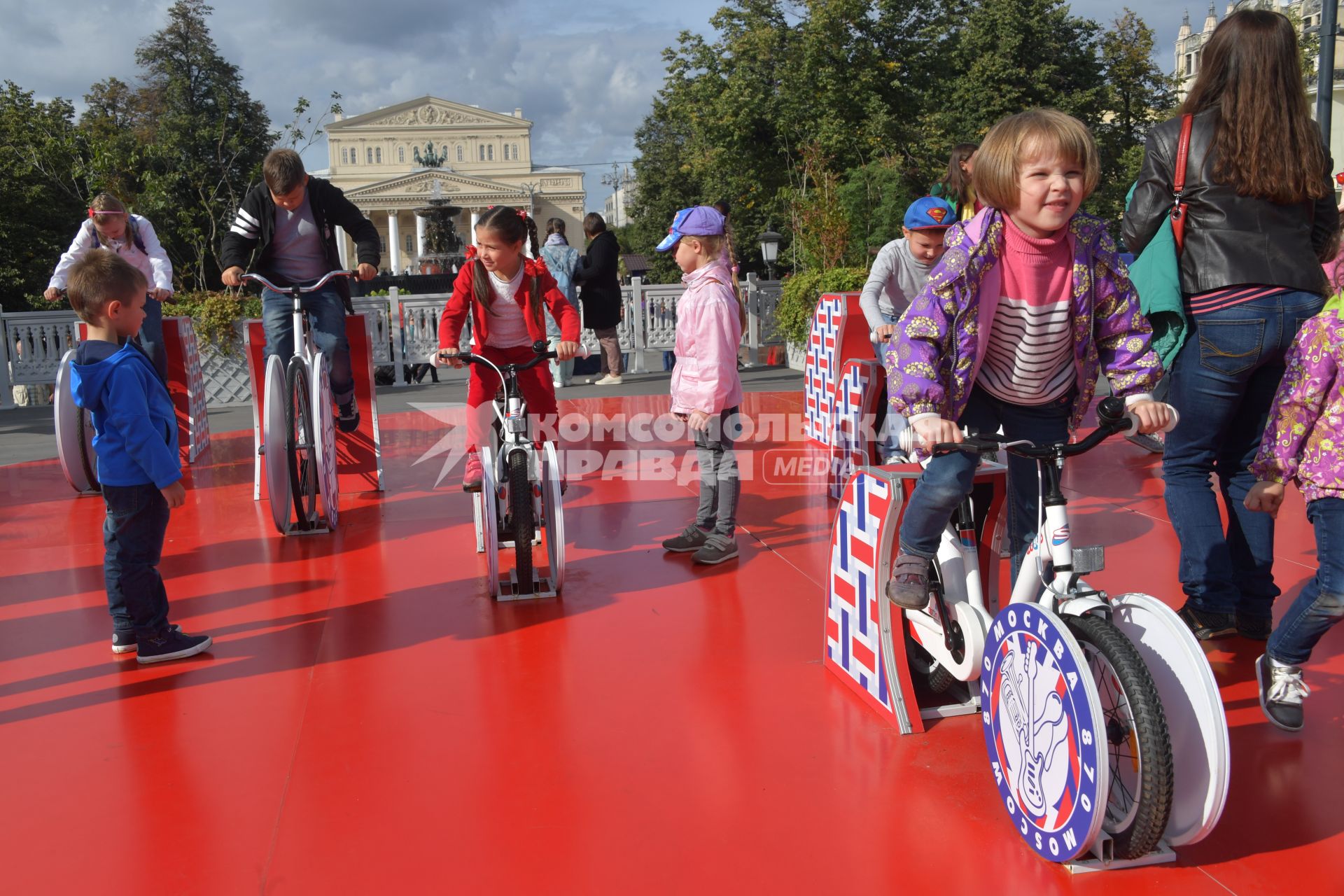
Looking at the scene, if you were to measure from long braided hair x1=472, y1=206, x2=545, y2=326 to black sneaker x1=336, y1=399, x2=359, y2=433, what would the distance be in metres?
1.44

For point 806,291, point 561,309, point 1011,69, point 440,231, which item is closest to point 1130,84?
point 1011,69

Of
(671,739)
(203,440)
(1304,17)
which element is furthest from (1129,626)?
(1304,17)

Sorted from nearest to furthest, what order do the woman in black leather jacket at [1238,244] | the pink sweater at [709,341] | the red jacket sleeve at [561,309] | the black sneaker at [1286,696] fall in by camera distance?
the black sneaker at [1286,696], the woman in black leather jacket at [1238,244], the pink sweater at [709,341], the red jacket sleeve at [561,309]

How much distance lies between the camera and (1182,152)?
11.3 feet

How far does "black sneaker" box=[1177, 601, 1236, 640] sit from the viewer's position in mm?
3693

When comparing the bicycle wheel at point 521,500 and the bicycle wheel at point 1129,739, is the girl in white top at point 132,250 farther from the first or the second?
the bicycle wheel at point 1129,739

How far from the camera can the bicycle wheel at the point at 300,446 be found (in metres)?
5.23

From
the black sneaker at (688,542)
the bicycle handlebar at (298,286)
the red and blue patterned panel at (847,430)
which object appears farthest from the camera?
the red and blue patterned panel at (847,430)

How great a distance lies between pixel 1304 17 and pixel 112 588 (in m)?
55.0

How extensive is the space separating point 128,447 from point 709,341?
2.43 m

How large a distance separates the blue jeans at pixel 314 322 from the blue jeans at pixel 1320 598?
16.2ft

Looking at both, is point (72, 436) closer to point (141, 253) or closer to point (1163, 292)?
point (141, 253)

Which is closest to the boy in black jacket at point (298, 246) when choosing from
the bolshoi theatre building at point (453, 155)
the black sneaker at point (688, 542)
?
the black sneaker at point (688, 542)

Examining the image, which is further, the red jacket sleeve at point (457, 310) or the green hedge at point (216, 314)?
the green hedge at point (216, 314)
